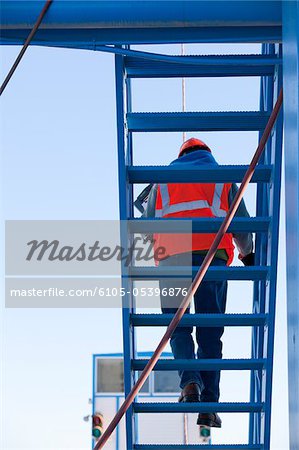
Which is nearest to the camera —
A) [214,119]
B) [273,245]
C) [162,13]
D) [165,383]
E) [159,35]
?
[162,13]

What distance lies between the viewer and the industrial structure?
17.5 feet

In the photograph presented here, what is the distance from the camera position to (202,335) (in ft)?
23.6

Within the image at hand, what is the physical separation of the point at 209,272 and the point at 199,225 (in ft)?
0.99

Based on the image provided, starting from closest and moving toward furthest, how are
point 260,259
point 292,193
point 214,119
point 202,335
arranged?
point 292,193 < point 214,119 < point 202,335 < point 260,259

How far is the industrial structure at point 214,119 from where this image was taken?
533 cm

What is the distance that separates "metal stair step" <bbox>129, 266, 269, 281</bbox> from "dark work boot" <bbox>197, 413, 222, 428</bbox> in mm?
924

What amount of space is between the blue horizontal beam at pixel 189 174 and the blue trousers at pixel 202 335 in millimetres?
543

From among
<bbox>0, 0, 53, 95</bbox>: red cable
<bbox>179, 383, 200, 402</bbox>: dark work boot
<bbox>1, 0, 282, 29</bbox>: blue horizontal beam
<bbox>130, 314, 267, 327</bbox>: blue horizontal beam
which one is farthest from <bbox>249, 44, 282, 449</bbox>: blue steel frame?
<bbox>0, 0, 53, 95</bbox>: red cable

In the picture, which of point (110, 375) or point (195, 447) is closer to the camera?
point (195, 447)

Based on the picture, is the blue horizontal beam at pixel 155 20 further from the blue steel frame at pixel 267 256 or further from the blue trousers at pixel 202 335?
the blue trousers at pixel 202 335

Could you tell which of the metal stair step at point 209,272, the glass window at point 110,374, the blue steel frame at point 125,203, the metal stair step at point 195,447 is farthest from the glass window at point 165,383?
the metal stair step at point 209,272

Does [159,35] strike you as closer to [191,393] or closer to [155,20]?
[155,20]

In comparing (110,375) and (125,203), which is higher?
(125,203)

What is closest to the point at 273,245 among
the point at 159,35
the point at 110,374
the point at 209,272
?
the point at 209,272
